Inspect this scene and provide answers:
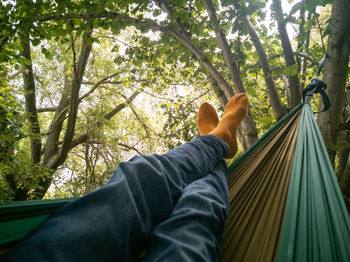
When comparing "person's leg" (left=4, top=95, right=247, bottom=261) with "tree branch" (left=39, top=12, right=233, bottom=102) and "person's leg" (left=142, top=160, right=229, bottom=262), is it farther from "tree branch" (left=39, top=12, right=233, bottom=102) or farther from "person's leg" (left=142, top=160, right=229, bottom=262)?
"tree branch" (left=39, top=12, right=233, bottom=102)

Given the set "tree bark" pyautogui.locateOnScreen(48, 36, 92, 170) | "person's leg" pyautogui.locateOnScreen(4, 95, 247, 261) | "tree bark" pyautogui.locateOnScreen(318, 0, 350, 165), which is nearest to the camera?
"person's leg" pyautogui.locateOnScreen(4, 95, 247, 261)

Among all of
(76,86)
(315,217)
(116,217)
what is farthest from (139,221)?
(76,86)

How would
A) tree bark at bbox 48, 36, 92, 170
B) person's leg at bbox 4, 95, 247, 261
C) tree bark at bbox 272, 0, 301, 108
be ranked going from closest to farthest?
person's leg at bbox 4, 95, 247, 261 → tree bark at bbox 272, 0, 301, 108 → tree bark at bbox 48, 36, 92, 170

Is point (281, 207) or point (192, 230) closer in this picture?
point (192, 230)

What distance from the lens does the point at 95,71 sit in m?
3.48

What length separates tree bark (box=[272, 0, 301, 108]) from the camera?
114 cm

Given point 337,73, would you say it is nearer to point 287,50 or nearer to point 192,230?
point 287,50

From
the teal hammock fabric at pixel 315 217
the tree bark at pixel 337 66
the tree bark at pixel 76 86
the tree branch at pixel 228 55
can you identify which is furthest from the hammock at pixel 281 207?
the tree bark at pixel 76 86

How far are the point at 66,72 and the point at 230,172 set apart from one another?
3405 millimetres

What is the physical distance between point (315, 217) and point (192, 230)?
0.23 m

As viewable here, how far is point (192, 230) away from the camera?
415mm

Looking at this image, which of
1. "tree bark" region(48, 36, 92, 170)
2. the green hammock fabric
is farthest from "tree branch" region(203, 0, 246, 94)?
"tree bark" region(48, 36, 92, 170)

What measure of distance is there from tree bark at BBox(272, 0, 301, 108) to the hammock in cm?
49

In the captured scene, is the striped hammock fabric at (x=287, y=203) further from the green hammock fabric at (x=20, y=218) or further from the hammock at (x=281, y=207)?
the green hammock fabric at (x=20, y=218)
